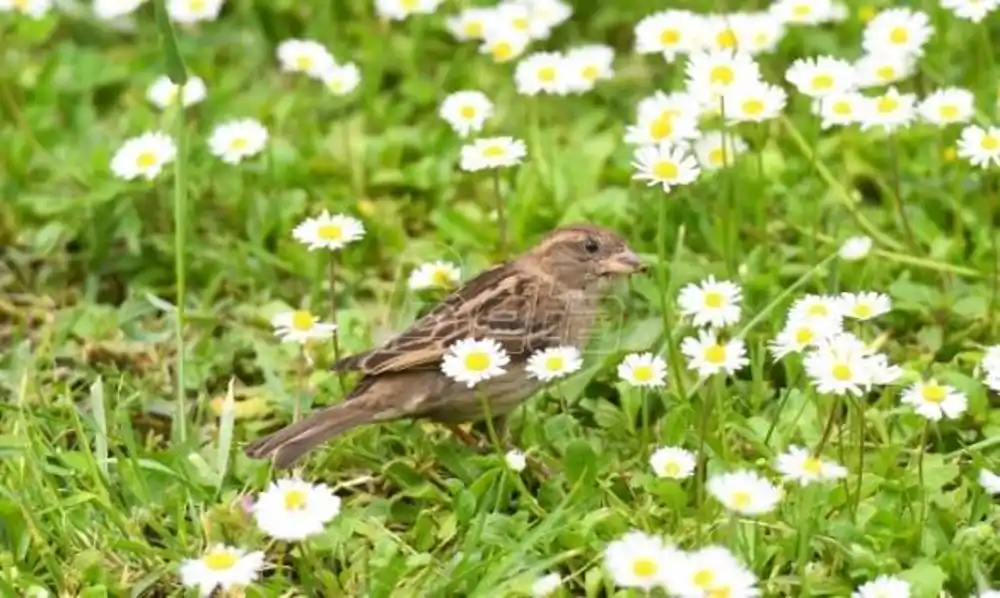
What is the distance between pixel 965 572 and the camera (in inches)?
146

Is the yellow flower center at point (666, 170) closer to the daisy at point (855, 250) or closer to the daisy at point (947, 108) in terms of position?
the daisy at point (855, 250)

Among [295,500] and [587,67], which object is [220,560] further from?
[587,67]

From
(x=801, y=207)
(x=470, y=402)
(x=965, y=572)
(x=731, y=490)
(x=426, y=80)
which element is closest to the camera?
(x=731, y=490)

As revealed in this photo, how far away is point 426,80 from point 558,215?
3.27ft

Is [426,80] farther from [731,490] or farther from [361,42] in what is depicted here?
[731,490]

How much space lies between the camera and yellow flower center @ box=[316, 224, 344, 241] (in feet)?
14.8

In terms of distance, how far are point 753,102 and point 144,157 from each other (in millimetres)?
1512

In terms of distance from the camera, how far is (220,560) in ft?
11.4

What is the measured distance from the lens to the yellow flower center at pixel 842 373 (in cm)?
371

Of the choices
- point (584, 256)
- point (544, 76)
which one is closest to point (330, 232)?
point (584, 256)

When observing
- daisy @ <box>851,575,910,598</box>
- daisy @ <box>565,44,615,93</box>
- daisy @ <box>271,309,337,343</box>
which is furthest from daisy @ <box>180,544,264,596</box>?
daisy @ <box>565,44,615,93</box>

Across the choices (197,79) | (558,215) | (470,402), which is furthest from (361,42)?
(470,402)

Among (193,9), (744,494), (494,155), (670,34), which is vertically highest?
(193,9)

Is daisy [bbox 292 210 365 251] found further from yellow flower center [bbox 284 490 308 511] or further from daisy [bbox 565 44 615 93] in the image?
yellow flower center [bbox 284 490 308 511]
